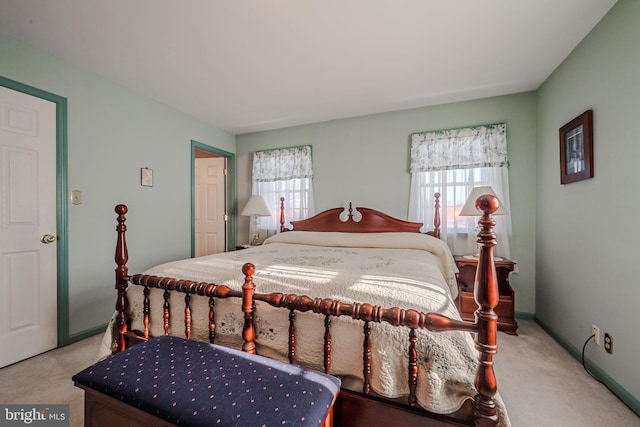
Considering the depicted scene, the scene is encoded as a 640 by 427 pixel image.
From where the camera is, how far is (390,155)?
11.5ft

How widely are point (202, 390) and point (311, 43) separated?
2.28 metres

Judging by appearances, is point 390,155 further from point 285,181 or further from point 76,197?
point 76,197

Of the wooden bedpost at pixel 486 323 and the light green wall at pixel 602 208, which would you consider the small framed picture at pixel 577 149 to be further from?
the wooden bedpost at pixel 486 323

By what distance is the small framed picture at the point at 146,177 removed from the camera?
10.00 ft

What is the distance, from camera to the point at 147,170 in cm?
310

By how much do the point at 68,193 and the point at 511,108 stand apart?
14.6 feet

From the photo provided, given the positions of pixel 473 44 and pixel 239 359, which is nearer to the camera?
pixel 239 359

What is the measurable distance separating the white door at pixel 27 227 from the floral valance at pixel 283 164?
90.7 inches

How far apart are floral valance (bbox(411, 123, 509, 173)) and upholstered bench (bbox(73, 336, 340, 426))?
9.33 ft

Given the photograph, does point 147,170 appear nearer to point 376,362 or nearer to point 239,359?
point 239,359

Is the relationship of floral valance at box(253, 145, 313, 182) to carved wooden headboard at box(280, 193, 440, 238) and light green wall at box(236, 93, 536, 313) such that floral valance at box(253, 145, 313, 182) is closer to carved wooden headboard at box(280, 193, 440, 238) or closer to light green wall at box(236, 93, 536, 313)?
light green wall at box(236, 93, 536, 313)

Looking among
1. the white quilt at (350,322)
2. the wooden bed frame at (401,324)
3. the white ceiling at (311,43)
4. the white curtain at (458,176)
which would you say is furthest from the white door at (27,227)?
the white curtain at (458,176)

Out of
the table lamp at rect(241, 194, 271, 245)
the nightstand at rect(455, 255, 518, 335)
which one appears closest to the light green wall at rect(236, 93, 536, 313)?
the nightstand at rect(455, 255, 518, 335)

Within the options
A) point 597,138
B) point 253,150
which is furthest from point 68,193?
point 597,138
